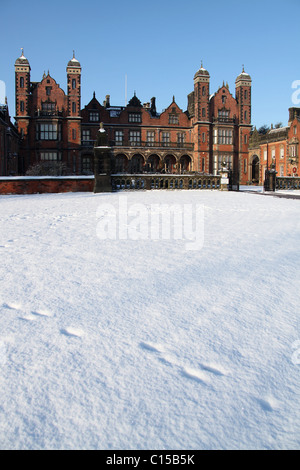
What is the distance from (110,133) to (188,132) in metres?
9.77

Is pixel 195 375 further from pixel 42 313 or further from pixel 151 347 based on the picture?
pixel 42 313

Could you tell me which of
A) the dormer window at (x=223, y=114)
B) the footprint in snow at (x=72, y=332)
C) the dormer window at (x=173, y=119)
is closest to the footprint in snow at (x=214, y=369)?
the footprint in snow at (x=72, y=332)

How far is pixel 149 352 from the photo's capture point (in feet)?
7.02

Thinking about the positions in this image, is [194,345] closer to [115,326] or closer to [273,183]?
[115,326]

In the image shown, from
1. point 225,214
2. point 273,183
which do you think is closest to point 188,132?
point 273,183

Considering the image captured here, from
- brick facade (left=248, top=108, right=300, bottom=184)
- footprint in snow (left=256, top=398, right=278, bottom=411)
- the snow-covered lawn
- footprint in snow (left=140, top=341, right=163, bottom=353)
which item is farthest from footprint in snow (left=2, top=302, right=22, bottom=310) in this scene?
brick facade (left=248, top=108, right=300, bottom=184)

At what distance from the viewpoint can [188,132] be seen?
142ft

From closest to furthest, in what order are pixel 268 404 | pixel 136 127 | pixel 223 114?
pixel 268 404 → pixel 136 127 → pixel 223 114

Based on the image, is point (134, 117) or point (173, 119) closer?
point (134, 117)

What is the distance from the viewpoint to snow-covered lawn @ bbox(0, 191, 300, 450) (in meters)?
1.56

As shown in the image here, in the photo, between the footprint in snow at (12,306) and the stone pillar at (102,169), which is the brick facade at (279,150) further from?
the footprint in snow at (12,306)

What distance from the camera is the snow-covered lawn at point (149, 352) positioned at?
5.13 feet

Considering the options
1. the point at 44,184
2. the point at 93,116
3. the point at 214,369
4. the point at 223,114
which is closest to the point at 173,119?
the point at 223,114

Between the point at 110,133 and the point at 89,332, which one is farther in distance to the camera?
the point at 110,133
